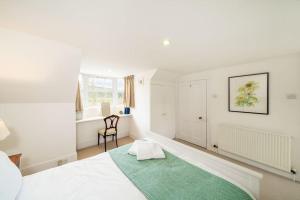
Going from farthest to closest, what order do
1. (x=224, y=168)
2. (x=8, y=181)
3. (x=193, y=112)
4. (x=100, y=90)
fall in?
(x=100, y=90) < (x=193, y=112) < (x=224, y=168) < (x=8, y=181)

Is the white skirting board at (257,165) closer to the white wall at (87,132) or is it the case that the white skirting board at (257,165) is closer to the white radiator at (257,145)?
the white radiator at (257,145)

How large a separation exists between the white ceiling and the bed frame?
1.45m

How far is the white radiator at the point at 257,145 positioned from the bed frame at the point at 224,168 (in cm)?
166

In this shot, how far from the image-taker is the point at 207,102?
3.23m

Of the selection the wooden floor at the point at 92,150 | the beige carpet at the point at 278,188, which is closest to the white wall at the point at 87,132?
the wooden floor at the point at 92,150

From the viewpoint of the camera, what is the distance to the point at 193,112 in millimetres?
3561

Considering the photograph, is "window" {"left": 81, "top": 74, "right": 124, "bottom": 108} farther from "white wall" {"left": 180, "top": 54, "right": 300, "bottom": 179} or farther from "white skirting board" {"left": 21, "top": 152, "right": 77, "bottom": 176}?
"white wall" {"left": 180, "top": 54, "right": 300, "bottom": 179}

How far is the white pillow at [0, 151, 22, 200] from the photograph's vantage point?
0.90 meters

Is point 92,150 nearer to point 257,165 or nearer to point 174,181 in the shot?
point 174,181

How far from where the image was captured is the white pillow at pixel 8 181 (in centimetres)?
90

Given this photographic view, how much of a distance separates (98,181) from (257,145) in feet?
9.30

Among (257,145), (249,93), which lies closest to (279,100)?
(249,93)

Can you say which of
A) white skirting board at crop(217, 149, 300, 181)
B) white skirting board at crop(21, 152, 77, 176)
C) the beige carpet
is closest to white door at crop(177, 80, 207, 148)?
white skirting board at crop(217, 149, 300, 181)

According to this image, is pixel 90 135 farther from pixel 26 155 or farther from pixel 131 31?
pixel 131 31
